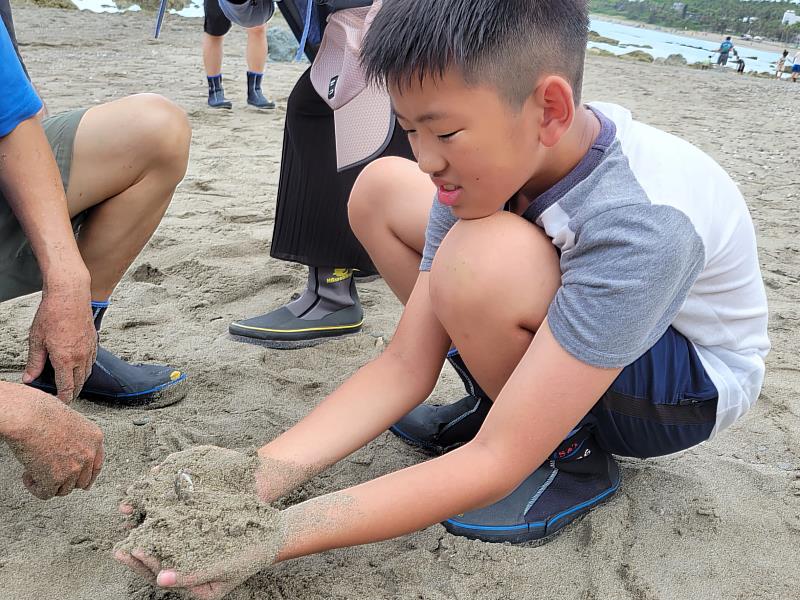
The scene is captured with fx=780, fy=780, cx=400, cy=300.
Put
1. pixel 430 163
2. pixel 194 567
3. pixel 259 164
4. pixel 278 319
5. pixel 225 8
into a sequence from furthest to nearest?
pixel 259 164 → pixel 225 8 → pixel 278 319 → pixel 430 163 → pixel 194 567

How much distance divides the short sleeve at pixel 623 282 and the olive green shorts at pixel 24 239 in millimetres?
997

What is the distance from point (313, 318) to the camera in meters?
2.15

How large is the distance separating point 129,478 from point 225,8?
5.74ft

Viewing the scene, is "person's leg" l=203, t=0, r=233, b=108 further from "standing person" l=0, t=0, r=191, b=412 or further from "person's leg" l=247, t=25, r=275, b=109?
"standing person" l=0, t=0, r=191, b=412

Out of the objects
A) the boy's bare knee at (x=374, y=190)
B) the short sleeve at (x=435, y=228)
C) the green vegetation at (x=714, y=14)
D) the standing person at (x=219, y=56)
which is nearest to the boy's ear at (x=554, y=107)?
the short sleeve at (x=435, y=228)

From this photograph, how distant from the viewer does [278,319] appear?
2137mm

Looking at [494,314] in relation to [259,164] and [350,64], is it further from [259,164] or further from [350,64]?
[259,164]

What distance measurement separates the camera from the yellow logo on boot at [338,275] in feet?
7.27

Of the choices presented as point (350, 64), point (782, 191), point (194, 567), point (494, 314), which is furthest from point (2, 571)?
point (782, 191)

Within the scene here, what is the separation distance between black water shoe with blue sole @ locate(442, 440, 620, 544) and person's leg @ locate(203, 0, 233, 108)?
4091 mm

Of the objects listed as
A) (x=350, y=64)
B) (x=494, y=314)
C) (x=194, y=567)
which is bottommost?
(x=194, y=567)

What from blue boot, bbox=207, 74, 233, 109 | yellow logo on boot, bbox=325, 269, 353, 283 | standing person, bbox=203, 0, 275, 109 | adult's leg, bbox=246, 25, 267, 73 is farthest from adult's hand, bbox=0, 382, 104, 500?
adult's leg, bbox=246, 25, 267, 73

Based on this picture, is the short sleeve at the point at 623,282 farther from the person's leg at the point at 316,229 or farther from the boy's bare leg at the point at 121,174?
the person's leg at the point at 316,229

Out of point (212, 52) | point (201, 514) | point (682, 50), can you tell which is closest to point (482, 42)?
point (201, 514)
